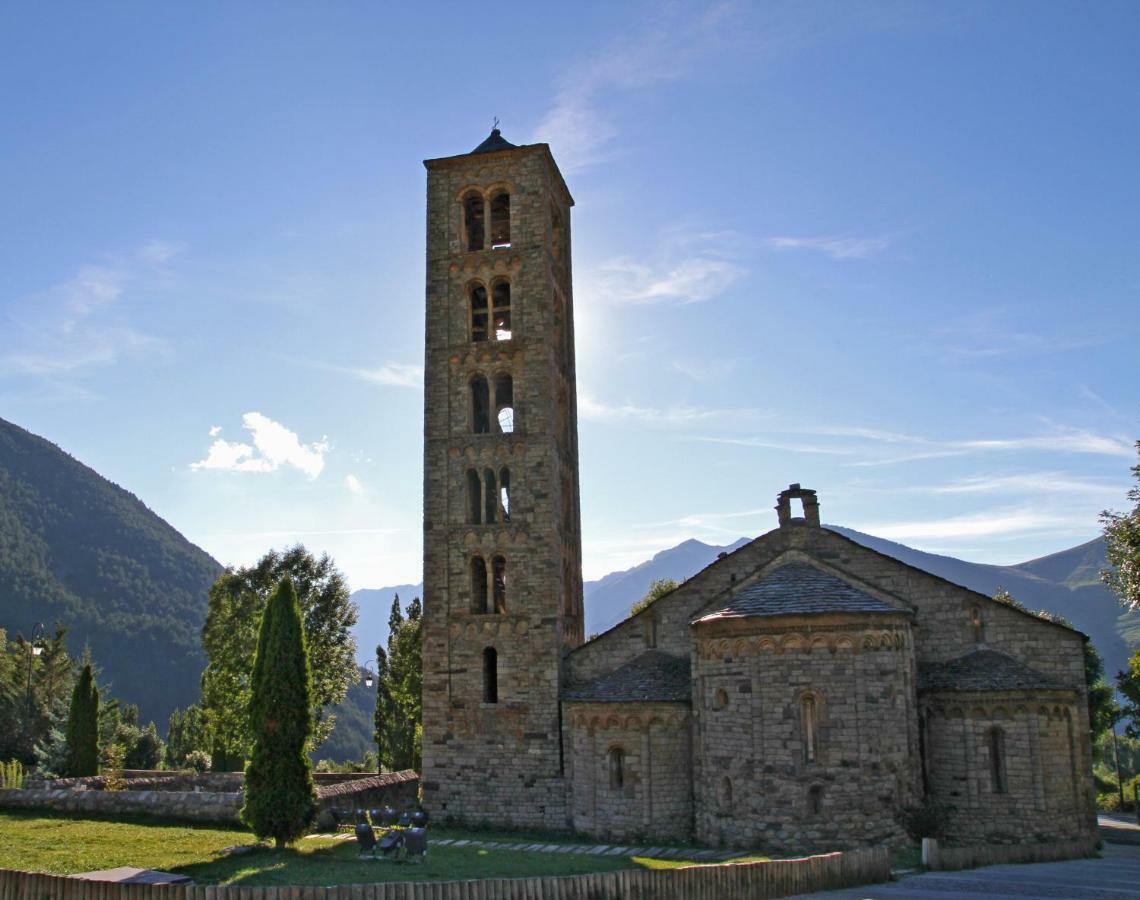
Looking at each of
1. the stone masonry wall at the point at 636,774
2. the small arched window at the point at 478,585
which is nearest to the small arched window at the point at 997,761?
the stone masonry wall at the point at 636,774

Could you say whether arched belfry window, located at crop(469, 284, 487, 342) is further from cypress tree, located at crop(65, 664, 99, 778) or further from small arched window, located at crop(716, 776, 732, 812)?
cypress tree, located at crop(65, 664, 99, 778)

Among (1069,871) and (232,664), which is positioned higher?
(232,664)

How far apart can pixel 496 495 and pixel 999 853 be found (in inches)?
698

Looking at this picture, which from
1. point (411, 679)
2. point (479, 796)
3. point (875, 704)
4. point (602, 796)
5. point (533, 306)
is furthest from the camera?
point (411, 679)

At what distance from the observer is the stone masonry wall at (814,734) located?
906 inches

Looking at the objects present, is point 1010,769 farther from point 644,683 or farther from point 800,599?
point 644,683

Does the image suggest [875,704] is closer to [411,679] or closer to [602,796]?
[602,796]

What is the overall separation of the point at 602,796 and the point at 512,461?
1097 centimetres

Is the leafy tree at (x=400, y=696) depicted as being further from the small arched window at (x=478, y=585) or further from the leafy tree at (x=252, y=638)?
the small arched window at (x=478, y=585)

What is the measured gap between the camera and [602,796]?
88.4 ft

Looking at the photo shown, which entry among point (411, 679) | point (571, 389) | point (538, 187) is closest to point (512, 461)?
point (571, 389)

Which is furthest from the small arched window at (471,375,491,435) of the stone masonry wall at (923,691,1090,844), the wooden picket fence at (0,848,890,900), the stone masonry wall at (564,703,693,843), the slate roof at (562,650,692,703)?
the wooden picket fence at (0,848,890,900)

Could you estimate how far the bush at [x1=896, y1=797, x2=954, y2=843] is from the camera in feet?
76.1

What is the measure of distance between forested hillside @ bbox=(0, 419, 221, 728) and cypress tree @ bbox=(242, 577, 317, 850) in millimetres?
108978
